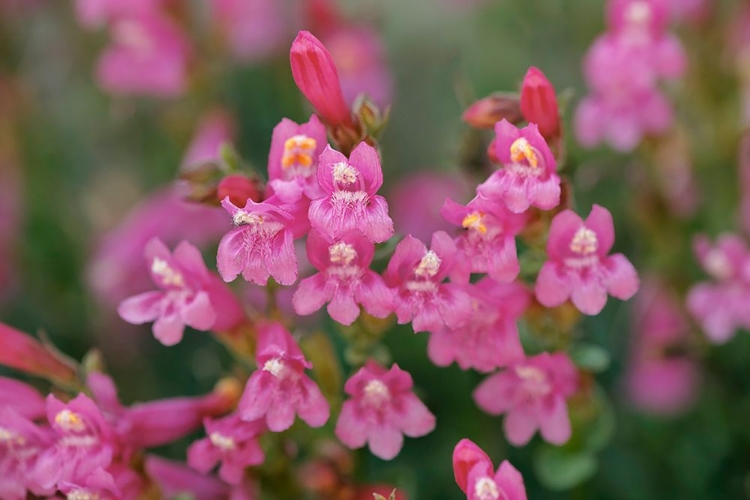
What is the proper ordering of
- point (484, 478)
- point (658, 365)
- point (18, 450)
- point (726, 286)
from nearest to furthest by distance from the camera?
point (484, 478) < point (18, 450) < point (726, 286) < point (658, 365)

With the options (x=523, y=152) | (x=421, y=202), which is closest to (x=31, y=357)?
(x=523, y=152)

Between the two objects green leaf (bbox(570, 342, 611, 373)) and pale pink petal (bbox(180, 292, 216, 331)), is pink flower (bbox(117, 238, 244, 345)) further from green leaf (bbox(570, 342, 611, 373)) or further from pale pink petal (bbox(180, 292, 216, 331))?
green leaf (bbox(570, 342, 611, 373))

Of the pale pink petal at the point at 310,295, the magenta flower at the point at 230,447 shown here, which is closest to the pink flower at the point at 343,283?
the pale pink petal at the point at 310,295

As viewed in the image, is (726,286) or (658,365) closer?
(726,286)

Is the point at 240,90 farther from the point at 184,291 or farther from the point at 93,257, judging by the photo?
the point at 184,291

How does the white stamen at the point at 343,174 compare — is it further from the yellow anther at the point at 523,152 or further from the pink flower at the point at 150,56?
the pink flower at the point at 150,56

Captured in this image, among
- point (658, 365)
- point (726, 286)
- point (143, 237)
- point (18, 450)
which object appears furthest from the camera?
point (143, 237)

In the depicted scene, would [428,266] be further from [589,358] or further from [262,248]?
Answer: [589,358]
